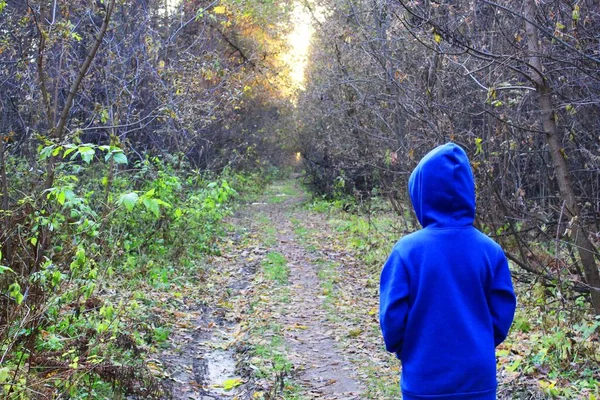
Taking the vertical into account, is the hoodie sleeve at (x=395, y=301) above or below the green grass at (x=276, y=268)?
above

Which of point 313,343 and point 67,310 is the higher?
point 67,310

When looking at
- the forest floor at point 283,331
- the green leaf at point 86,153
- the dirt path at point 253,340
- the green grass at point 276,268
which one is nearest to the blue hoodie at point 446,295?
the green leaf at point 86,153

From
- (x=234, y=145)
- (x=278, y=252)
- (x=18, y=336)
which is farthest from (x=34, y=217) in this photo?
(x=234, y=145)

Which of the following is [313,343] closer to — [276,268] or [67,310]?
[67,310]

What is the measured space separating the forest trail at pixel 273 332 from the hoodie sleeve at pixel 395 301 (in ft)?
10.0

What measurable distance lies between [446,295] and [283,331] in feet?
17.7

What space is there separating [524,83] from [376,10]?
4209mm

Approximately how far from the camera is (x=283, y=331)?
8336 millimetres

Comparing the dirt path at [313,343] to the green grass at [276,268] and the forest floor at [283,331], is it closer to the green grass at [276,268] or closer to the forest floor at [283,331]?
the forest floor at [283,331]

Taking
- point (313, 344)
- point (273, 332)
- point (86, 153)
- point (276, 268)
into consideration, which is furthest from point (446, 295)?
point (276, 268)

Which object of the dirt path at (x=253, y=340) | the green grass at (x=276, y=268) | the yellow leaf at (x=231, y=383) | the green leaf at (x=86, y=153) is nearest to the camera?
the green leaf at (x=86, y=153)

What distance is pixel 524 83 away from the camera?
8.02m

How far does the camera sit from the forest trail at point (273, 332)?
→ 21.2 ft

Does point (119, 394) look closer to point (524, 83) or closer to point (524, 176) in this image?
point (524, 83)
